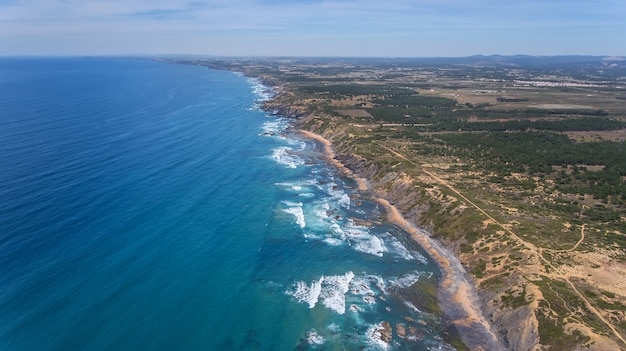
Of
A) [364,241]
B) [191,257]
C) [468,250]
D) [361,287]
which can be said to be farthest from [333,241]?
[191,257]

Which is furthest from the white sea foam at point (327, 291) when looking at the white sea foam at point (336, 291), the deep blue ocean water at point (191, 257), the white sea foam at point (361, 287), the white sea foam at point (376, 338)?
the white sea foam at point (376, 338)

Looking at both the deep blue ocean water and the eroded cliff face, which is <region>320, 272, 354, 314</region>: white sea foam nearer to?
the deep blue ocean water

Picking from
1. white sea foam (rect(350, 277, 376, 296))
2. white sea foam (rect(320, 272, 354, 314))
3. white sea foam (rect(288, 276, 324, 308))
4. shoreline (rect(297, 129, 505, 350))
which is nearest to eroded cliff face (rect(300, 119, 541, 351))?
shoreline (rect(297, 129, 505, 350))

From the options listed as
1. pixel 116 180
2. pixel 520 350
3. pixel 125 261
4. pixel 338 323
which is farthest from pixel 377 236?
pixel 116 180

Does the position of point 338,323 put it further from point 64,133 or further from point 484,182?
point 64,133

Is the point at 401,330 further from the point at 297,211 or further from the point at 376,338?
the point at 297,211

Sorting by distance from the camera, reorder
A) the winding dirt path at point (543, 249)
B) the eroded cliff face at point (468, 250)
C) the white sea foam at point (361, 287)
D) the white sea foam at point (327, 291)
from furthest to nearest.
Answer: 1. the white sea foam at point (361, 287)
2. the white sea foam at point (327, 291)
3. the eroded cliff face at point (468, 250)
4. the winding dirt path at point (543, 249)

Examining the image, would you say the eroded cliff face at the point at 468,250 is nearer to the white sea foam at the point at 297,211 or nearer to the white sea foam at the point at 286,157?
the white sea foam at the point at 286,157
